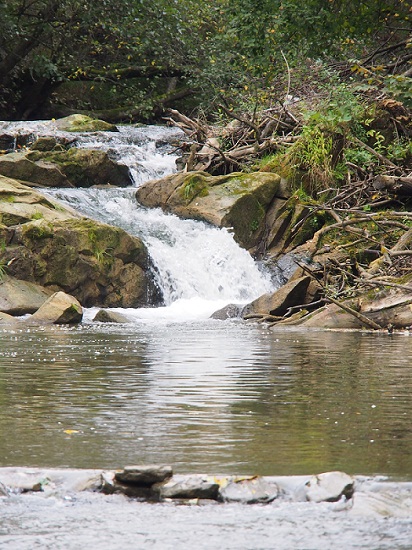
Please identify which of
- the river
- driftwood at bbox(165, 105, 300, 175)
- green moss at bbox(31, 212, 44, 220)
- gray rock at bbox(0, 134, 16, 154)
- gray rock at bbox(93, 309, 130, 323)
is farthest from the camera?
gray rock at bbox(0, 134, 16, 154)

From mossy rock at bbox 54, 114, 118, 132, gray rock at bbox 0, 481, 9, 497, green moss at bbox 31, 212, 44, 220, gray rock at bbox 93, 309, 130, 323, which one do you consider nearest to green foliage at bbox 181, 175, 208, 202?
green moss at bbox 31, 212, 44, 220

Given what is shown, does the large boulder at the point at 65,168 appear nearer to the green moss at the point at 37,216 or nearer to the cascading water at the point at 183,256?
the cascading water at the point at 183,256

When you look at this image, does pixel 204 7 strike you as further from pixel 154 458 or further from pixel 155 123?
pixel 154 458

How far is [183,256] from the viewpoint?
63.2ft

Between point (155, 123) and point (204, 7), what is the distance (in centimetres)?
417

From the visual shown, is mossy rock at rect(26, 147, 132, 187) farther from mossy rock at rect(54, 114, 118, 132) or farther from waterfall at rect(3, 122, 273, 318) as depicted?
mossy rock at rect(54, 114, 118, 132)

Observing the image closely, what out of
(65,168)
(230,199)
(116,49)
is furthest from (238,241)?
(116,49)

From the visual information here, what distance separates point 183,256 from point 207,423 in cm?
1346

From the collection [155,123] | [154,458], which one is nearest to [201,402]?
[154,458]

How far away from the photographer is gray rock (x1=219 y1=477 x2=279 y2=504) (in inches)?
167

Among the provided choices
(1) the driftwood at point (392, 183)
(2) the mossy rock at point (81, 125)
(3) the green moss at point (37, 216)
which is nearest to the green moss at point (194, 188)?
(3) the green moss at point (37, 216)

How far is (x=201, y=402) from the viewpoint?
6.65 meters

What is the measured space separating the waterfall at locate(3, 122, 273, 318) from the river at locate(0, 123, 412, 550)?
4703 millimetres

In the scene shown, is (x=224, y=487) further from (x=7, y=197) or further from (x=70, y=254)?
(x=7, y=197)
